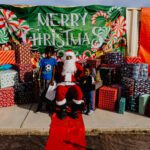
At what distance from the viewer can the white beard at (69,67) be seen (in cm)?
704

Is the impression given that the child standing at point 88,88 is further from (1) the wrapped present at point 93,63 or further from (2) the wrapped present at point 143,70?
(2) the wrapped present at point 143,70

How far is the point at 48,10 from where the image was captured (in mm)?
8633

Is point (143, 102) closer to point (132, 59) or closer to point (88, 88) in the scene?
point (88, 88)

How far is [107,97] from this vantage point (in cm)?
723

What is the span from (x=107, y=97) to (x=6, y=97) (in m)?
2.93

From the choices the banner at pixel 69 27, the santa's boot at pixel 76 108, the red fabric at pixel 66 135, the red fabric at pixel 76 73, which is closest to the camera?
the red fabric at pixel 66 135

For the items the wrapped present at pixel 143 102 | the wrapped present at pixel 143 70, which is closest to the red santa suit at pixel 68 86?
the wrapped present at pixel 143 102

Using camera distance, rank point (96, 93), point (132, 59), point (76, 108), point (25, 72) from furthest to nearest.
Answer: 1. point (132, 59)
2. point (25, 72)
3. point (96, 93)
4. point (76, 108)

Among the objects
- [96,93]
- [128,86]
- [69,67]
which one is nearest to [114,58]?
[128,86]

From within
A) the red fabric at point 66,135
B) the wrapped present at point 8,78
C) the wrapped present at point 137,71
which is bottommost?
the red fabric at point 66,135

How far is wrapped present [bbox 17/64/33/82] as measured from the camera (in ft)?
25.8

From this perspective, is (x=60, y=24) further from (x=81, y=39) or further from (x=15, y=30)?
(x=15, y=30)

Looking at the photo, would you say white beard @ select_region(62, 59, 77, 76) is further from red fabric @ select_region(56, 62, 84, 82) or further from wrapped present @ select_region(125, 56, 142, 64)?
wrapped present @ select_region(125, 56, 142, 64)

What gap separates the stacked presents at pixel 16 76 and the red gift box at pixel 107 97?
220 centimetres
